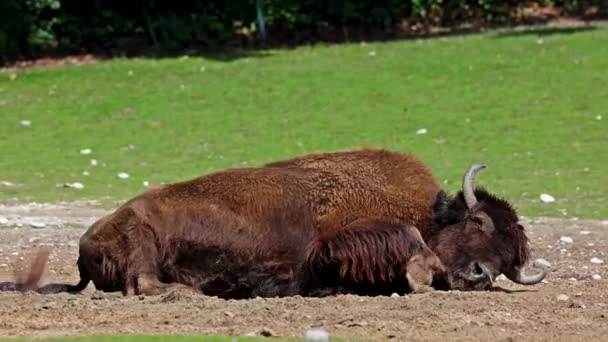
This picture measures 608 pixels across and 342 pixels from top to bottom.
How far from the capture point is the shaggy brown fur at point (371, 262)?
1065 centimetres

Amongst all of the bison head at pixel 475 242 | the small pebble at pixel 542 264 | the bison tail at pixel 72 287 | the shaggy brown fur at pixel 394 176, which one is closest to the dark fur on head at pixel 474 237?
the bison head at pixel 475 242

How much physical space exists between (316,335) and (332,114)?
16.9m

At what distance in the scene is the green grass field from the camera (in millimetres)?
20250

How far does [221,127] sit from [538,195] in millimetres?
7599

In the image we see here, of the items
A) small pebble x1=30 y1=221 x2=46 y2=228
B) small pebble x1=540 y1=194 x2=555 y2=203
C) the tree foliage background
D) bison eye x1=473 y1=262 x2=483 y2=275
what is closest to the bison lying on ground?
bison eye x1=473 y1=262 x2=483 y2=275

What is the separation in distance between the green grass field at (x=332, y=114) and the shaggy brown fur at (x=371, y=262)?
6.27m

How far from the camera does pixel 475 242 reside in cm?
1098

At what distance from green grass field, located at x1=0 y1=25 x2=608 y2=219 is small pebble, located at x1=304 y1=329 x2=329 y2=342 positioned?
8.58 metres

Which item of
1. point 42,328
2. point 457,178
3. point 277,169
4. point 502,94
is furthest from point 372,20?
point 42,328

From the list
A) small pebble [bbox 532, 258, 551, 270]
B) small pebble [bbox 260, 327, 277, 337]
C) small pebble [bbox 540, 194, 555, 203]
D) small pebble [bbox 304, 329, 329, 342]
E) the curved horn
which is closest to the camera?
small pebble [bbox 304, 329, 329, 342]

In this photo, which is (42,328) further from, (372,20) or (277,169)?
(372,20)

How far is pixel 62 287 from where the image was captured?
11039 millimetres

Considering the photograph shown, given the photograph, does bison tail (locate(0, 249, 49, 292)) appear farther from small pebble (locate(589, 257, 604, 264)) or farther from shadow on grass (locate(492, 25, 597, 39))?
shadow on grass (locate(492, 25, 597, 39))

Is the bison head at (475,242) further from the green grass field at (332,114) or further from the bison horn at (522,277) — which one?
the green grass field at (332,114)
